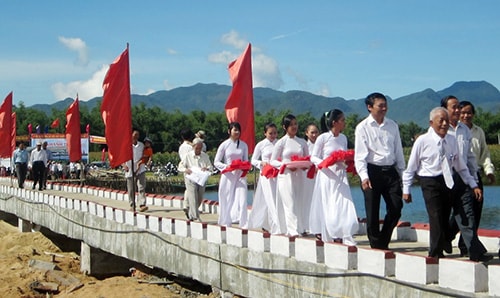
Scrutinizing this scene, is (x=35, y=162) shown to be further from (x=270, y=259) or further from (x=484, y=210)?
(x=484, y=210)

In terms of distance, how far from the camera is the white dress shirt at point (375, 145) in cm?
886

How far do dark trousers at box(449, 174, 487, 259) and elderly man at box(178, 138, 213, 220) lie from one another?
656cm

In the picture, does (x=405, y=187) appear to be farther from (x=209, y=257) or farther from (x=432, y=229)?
(x=209, y=257)

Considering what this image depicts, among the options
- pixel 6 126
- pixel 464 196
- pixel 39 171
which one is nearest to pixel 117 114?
pixel 464 196

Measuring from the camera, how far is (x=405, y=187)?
26.3 feet

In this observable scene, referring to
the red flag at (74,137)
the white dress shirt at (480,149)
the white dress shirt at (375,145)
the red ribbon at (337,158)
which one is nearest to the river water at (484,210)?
the red flag at (74,137)

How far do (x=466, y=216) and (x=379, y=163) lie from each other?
131 centimetres

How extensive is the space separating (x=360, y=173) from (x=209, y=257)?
3306 millimetres

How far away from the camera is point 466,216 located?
7.89 metres

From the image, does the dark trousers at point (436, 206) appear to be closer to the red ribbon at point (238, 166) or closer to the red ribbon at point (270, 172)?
the red ribbon at point (270, 172)

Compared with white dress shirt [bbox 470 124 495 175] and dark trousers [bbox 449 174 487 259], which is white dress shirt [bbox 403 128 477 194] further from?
white dress shirt [bbox 470 124 495 175]

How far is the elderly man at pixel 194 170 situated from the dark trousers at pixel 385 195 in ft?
17.8

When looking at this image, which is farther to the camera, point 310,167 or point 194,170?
point 194,170

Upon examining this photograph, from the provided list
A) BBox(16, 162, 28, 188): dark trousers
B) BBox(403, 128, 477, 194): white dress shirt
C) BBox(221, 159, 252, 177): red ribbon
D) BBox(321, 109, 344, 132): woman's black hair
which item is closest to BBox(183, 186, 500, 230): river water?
BBox(16, 162, 28, 188): dark trousers
